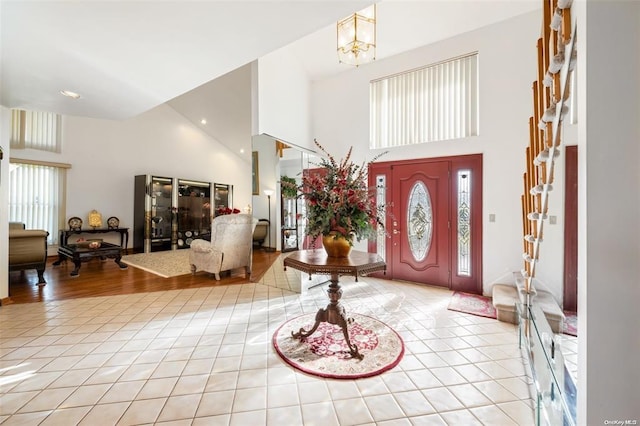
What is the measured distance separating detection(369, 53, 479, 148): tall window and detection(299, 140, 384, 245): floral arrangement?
8.22 ft

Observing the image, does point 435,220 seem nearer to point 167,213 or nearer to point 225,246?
point 225,246

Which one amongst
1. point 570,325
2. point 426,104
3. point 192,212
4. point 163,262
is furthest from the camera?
point 192,212

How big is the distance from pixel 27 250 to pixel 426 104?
6294 mm

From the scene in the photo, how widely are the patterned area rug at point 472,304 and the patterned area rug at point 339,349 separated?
112cm

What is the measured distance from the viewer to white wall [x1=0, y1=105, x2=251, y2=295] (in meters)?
6.24

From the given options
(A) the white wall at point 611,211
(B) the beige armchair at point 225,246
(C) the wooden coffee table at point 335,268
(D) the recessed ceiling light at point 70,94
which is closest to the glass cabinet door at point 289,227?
(B) the beige armchair at point 225,246

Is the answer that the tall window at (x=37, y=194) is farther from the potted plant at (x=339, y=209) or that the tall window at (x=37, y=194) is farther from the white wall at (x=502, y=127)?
the white wall at (x=502, y=127)

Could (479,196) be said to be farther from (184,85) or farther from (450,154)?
(184,85)

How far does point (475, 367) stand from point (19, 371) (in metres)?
3.31

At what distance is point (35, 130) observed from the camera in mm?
5707

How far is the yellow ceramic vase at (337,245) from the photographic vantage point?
2.18 meters

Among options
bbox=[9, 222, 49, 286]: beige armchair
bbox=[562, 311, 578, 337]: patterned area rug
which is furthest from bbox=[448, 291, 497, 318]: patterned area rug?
bbox=[9, 222, 49, 286]: beige armchair

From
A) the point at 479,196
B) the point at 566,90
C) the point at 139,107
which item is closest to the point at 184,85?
the point at 139,107

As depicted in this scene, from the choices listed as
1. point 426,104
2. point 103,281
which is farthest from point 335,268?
point 103,281
